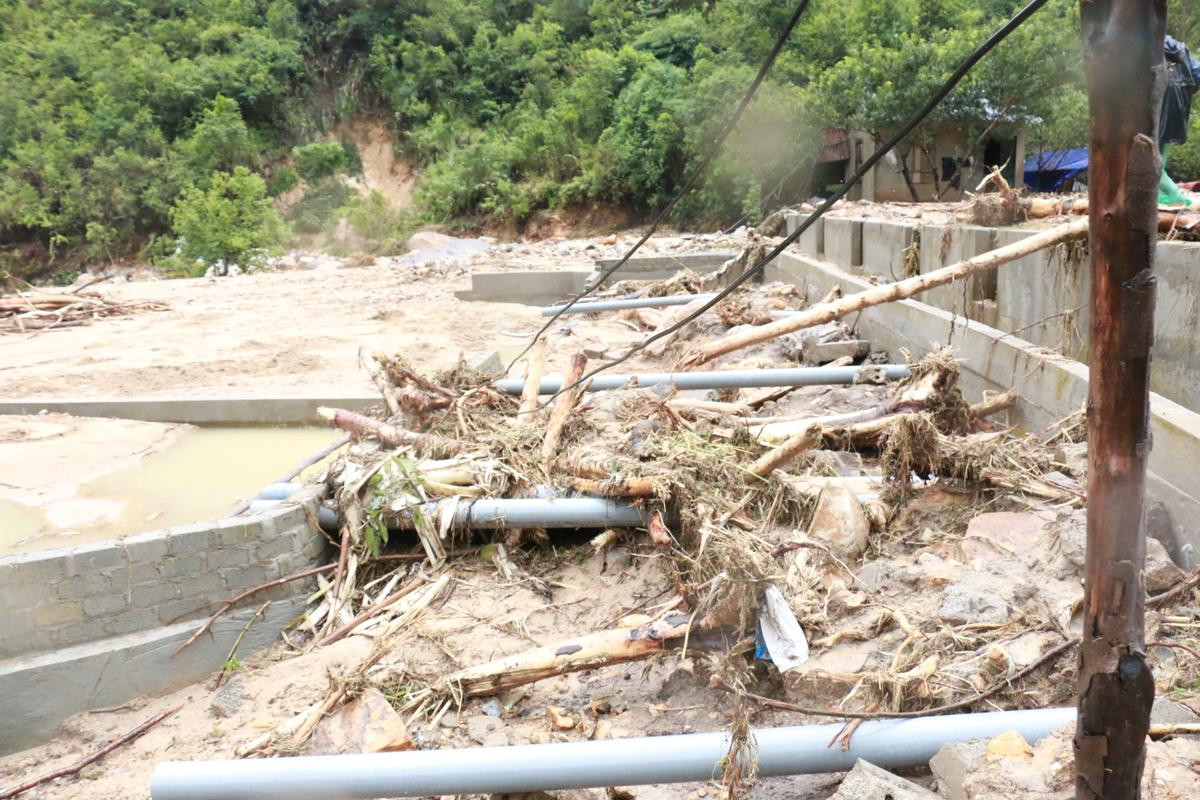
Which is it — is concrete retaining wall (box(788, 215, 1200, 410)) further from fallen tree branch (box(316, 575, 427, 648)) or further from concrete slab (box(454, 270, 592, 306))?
concrete slab (box(454, 270, 592, 306))

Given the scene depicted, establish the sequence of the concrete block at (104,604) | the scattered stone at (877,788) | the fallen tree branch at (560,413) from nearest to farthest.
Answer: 1. the scattered stone at (877,788)
2. the concrete block at (104,604)
3. the fallen tree branch at (560,413)

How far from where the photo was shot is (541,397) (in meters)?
6.64

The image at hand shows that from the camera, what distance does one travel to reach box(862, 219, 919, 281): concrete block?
8516 millimetres

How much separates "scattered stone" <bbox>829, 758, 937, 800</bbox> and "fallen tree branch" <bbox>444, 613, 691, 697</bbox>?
3.76 ft

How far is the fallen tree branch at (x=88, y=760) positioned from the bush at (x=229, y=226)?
62.9 ft

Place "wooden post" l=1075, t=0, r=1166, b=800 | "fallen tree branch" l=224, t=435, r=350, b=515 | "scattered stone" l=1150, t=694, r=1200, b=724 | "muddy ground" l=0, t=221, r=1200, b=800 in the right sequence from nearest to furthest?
"wooden post" l=1075, t=0, r=1166, b=800 < "scattered stone" l=1150, t=694, r=1200, b=724 < "muddy ground" l=0, t=221, r=1200, b=800 < "fallen tree branch" l=224, t=435, r=350, b=515

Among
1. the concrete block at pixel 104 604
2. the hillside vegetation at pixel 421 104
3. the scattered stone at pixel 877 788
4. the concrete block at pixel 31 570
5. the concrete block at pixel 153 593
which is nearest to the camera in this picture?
the scattered stone at pixel 877 788

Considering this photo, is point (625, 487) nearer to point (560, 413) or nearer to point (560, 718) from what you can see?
point (560, 413)

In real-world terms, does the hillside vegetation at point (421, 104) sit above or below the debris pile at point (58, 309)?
above

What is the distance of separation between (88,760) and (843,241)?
9.51 meters

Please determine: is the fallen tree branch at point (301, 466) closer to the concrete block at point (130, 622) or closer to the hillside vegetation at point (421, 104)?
the concrete block at point (130, 622)

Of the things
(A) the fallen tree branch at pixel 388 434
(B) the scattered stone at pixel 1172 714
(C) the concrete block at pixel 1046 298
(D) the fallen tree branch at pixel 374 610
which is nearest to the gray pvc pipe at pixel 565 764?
(B) the scattered stone at pixel 1172 714

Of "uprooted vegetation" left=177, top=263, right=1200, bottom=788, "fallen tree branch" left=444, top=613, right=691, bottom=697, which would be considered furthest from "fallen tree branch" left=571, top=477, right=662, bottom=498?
"fallen tree branch" left=444, top=613, right=691, bottom=697

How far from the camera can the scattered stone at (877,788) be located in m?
2.44
